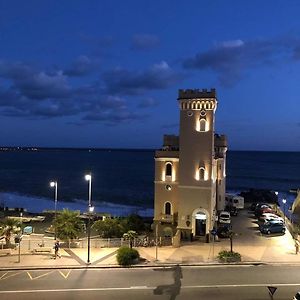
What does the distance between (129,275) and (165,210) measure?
1528cm

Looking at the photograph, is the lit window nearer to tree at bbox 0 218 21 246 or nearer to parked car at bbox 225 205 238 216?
parked car at bbox 225 205 238 216

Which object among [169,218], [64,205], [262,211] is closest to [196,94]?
[169,218]

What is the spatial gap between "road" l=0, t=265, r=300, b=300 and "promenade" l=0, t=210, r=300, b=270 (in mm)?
1179

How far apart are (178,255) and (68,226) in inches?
330

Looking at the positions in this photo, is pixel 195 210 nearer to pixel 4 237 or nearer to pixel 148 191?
pixel 4 237

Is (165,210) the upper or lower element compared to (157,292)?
upper

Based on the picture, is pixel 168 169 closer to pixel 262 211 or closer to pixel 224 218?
pixel 224 218

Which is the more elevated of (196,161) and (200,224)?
(196,161)

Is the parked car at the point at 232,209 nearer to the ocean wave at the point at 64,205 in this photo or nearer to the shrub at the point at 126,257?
the shrub at the point at 126,257

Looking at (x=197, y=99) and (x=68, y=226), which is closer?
(x=68, y=226)

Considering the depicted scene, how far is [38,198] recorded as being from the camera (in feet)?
312

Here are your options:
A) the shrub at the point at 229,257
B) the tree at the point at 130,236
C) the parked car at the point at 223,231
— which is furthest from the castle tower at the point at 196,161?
the shrub at the point at 229,257

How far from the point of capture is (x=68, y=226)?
3100cm

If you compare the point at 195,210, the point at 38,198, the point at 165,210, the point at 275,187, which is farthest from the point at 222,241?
the point at 275,187
